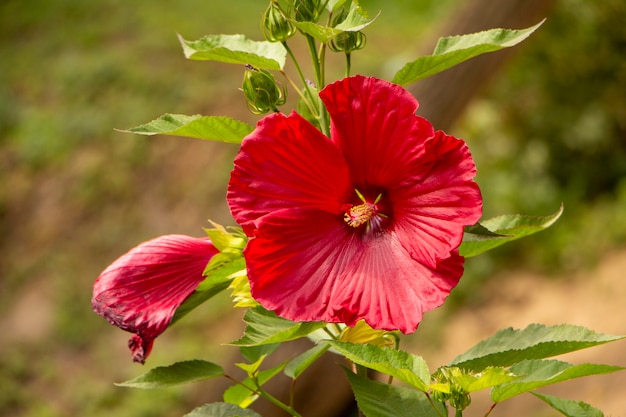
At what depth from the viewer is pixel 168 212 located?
14.2 feet

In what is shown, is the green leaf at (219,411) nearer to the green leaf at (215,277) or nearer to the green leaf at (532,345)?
the green leaf at (215,277)

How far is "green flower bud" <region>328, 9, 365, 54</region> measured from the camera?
0.80m

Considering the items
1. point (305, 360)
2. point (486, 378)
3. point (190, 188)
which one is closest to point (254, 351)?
point (305, 360)

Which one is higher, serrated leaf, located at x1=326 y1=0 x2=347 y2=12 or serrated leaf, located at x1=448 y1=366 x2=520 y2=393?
serrated leaf, located at x1=326 y1=0 x2=347 y2=12

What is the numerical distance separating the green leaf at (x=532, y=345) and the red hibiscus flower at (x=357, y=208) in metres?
0.11

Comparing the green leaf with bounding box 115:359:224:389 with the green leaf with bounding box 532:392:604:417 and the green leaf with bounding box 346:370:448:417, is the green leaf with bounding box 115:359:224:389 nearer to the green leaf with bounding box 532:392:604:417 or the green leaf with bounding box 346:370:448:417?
the green leaf with bounding box 346:370:448:417

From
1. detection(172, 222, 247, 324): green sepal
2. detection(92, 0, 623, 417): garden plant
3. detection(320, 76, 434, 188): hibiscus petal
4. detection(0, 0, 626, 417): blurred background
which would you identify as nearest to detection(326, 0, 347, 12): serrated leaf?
detection(92, 0, 623, 417): garden plant

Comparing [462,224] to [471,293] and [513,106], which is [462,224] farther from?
[513,106]

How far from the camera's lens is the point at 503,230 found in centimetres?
79

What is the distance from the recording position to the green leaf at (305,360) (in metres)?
0.83

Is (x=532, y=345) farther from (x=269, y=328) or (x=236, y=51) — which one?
(x=236, y=51)

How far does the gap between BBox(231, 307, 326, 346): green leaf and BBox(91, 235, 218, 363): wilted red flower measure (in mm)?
91

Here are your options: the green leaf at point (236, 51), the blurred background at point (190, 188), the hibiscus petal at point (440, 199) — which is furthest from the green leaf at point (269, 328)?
the blurred background at point (190, 188)

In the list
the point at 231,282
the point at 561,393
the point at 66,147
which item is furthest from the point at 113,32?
the point at 231,282
